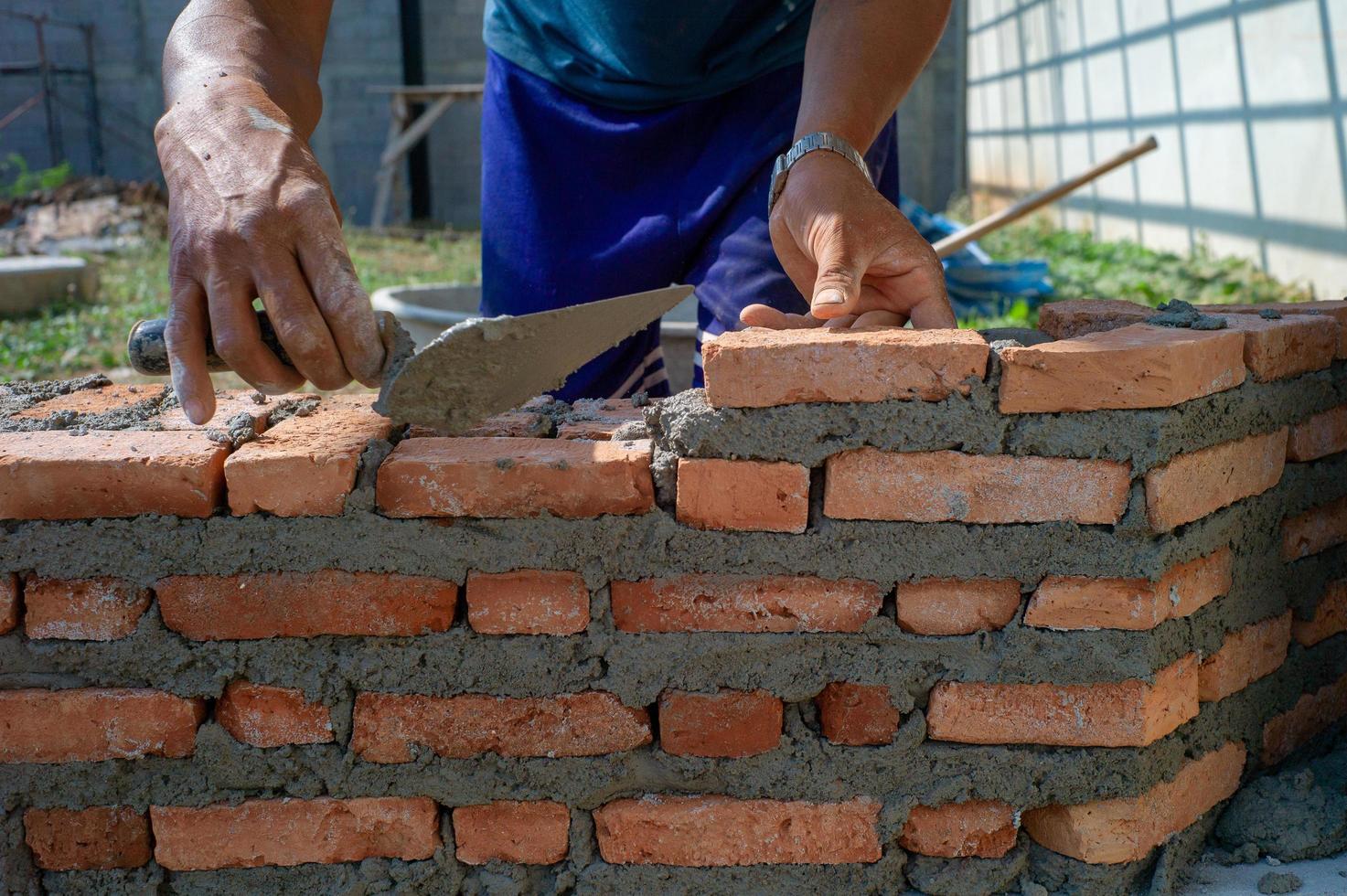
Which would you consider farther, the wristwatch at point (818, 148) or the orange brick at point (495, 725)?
the wristwatch at point (818, 148)

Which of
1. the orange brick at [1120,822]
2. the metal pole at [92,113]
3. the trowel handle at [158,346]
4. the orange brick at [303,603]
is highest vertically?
the metal pole at [92,113]

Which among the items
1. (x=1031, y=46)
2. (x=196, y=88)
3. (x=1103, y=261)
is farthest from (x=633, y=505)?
(x=1031, y=46)

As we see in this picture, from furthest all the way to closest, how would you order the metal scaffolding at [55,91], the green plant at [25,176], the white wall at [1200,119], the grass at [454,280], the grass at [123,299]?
1. the metal scaffolding at [55,91]
2. the green plant at [25,176]
3. the grass at [123,299]
4. the grass at [454,280]
5. the white wall at [1200,119]

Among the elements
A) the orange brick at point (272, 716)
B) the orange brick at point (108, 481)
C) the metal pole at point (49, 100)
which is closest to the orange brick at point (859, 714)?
the orange brick at point (272, 716)

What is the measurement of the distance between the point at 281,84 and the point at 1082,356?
1341 millimetres

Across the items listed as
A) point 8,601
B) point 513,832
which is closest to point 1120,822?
point 513,832

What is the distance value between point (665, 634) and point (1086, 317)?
901mm

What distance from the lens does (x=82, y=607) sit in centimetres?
167

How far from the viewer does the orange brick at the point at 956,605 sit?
1657mm

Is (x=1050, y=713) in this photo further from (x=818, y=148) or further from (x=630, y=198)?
(x=630, y=198)

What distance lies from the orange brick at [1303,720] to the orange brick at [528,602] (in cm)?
124

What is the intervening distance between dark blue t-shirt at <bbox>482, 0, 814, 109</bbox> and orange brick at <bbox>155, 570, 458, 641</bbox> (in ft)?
3.94

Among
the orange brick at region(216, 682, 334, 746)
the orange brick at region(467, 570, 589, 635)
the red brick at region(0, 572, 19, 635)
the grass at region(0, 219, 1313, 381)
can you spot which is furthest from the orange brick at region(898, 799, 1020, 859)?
the grass at region(0, 219, 1313, 381)

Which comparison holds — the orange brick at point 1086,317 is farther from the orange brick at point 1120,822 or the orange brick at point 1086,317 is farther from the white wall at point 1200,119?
the white wall at point 1200,119
